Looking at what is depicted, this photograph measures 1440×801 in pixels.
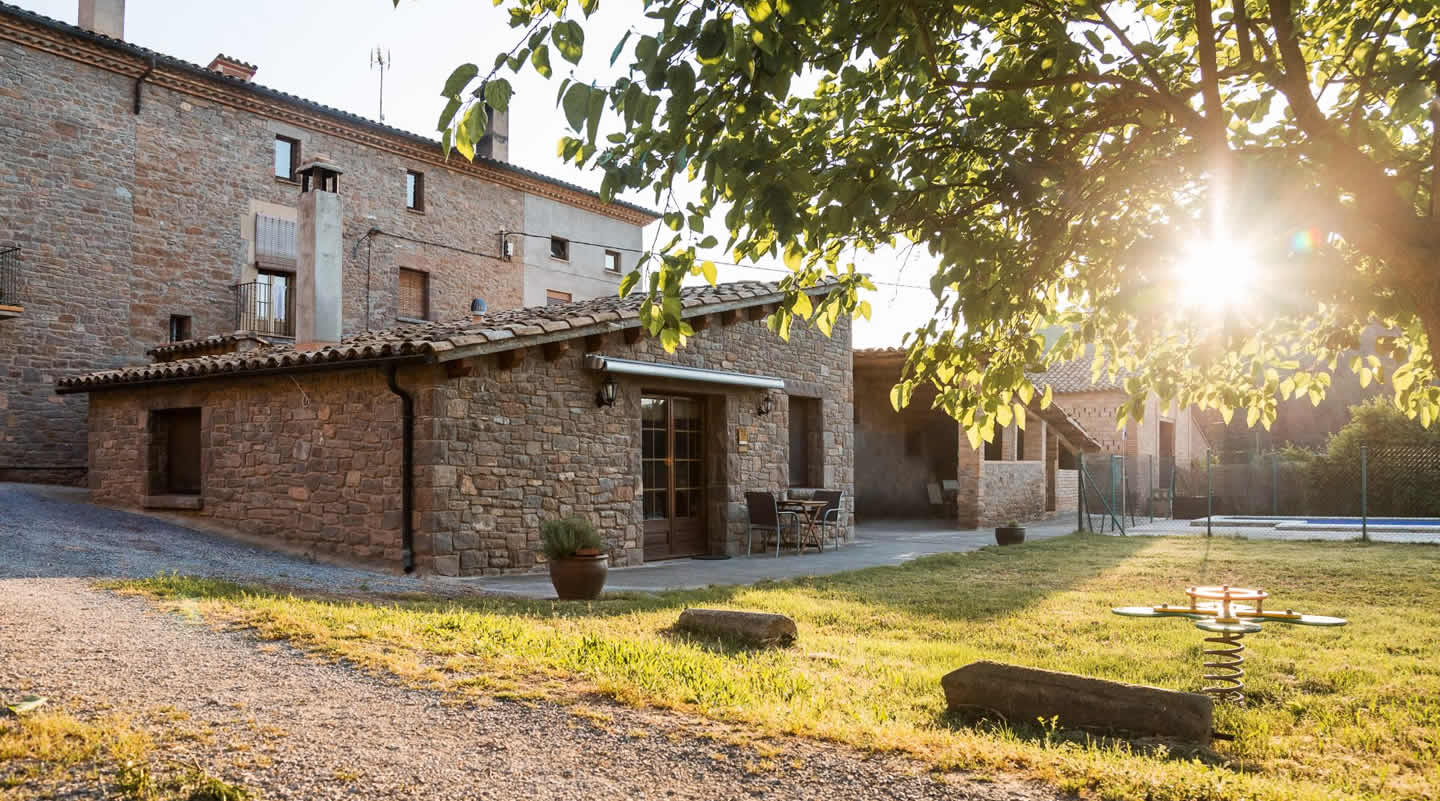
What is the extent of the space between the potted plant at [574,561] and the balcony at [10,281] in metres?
11.8

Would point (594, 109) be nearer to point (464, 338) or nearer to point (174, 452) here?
point (464, 338)

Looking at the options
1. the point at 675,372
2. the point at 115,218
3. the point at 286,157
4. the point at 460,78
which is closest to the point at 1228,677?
the point at 460,78

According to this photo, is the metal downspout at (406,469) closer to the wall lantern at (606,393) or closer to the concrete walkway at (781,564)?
the concrete walkway at (781,564)

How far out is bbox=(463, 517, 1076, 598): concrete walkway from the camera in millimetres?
8688

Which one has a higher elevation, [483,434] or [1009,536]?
[483,434]

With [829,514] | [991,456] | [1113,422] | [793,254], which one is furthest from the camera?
[1113,422]

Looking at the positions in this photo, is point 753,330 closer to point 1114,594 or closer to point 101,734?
point 1114,594

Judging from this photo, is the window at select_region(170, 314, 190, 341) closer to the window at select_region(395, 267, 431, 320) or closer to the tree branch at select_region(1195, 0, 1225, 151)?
the window at select_region(395, 267, 431, 320)

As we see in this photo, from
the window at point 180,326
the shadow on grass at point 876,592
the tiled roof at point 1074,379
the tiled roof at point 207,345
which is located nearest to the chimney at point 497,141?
the window at point 180,326

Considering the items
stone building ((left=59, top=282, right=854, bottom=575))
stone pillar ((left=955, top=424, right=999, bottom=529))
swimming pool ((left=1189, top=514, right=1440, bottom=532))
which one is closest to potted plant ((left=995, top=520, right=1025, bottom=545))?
stone building ((left=59, top=282, right=854, bottom=575))

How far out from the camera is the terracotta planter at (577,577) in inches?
295

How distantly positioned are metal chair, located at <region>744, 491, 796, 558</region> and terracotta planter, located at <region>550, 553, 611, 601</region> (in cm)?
440

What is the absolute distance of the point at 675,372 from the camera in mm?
10688

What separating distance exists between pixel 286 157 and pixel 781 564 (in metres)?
13.6
